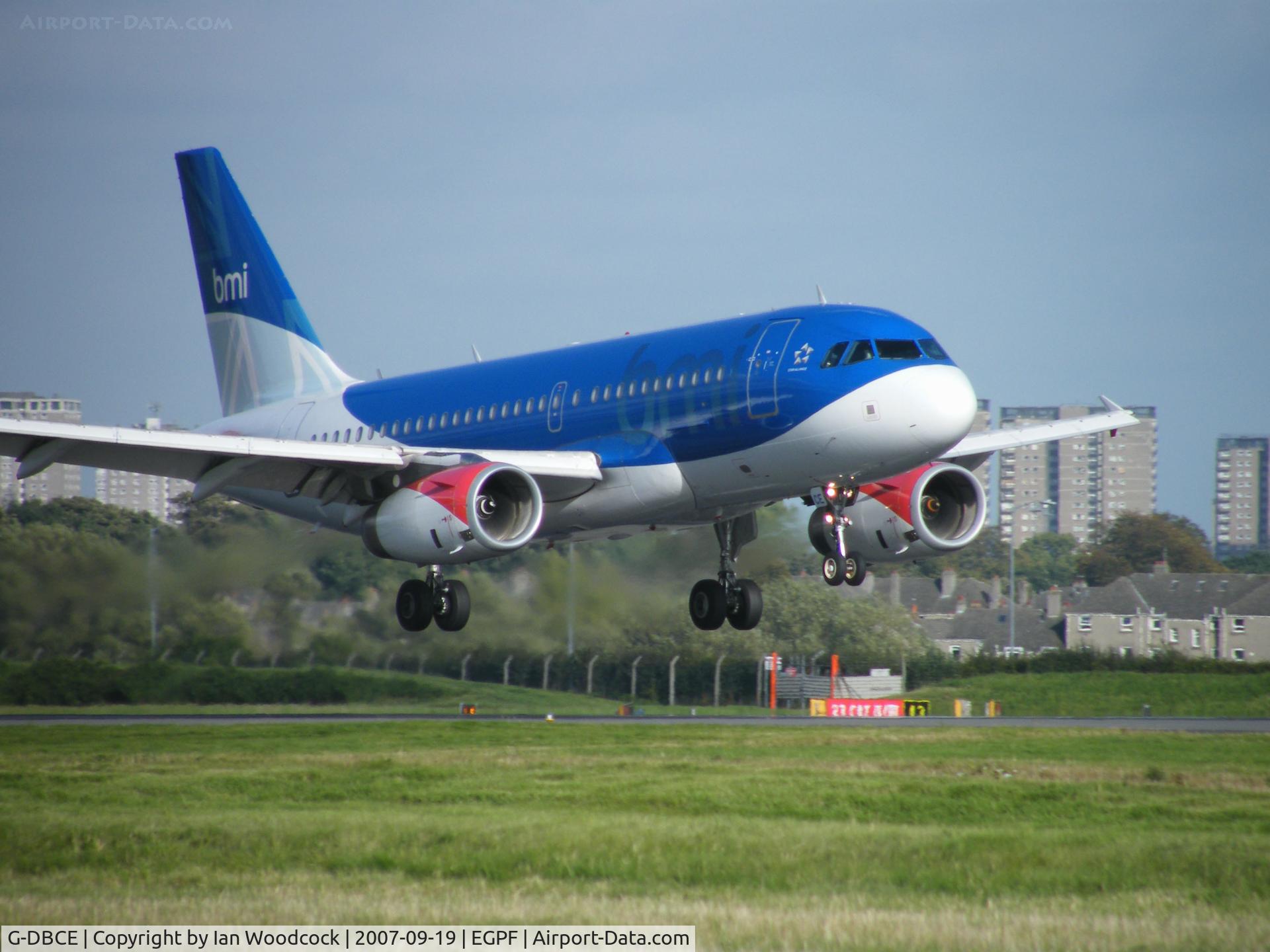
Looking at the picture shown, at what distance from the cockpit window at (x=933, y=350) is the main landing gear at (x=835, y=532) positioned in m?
2.73

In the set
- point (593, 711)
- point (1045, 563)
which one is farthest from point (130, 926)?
point (1045, 563)

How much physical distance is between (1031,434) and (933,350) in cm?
733

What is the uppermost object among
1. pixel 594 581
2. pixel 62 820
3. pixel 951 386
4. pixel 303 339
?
pixel 303 339

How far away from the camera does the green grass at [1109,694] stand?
6138cm

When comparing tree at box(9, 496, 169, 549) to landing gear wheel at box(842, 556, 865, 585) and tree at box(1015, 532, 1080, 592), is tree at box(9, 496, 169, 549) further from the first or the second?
tree at box(1015, 532, 1080, 592)

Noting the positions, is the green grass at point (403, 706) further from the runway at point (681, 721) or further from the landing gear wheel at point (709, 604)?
the landing gear wheel at point (709, 604)

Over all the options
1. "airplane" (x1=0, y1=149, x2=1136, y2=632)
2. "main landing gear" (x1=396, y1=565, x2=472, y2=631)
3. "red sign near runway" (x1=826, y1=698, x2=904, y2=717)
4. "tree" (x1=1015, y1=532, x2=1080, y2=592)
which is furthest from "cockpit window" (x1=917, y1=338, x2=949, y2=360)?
"tree" (x1=1015, y1=532, x2=1080, y2=592)

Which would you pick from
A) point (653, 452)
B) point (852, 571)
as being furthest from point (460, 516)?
point (852, 571)

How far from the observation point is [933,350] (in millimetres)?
26734

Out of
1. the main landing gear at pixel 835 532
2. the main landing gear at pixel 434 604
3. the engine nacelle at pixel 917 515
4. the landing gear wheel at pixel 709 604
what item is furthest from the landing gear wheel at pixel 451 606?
the engine nacelle at pixel 917 515

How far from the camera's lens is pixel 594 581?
138 feet

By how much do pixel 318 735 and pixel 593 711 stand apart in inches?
519

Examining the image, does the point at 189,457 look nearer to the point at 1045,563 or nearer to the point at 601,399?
the point at 601,399

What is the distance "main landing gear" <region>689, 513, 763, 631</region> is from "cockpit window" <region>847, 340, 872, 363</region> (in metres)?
6.91
